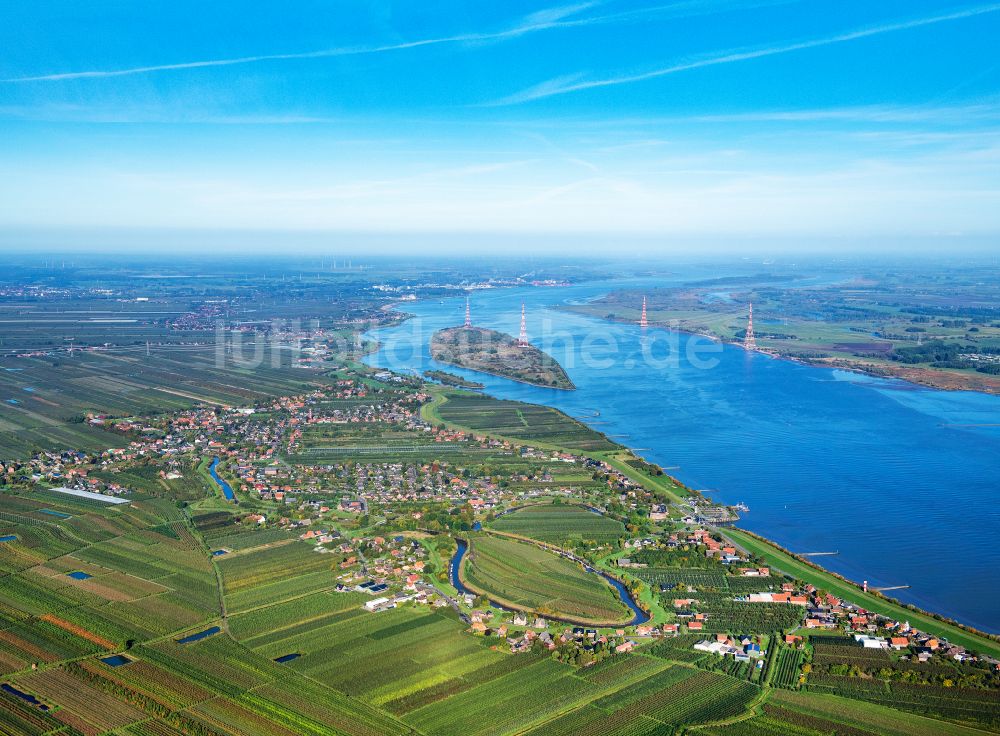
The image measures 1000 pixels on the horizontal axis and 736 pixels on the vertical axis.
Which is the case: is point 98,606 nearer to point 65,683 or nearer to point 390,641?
point 65,683

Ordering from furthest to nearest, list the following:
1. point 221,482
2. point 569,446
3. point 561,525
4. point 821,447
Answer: point 569,446 < point 821,447 < point 221,482 < point 561,525

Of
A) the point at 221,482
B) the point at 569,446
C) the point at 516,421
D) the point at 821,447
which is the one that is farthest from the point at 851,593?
the point at 221,482

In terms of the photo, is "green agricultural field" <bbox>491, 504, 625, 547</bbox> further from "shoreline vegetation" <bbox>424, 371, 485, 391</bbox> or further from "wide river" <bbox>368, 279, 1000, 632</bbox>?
"shoreline vegetation" <bbox>424, 371, 485, 391</bbox>

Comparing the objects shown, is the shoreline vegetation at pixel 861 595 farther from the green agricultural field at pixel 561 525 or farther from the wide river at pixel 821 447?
the green agricultural field at pixel 561 525

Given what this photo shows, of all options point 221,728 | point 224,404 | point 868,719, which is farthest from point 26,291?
point 868,719

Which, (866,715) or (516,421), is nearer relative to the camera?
(866,715)

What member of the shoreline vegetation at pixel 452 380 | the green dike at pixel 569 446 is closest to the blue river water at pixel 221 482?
the green dike at pixel 569 446

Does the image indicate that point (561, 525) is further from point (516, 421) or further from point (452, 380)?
point (452, 380)
